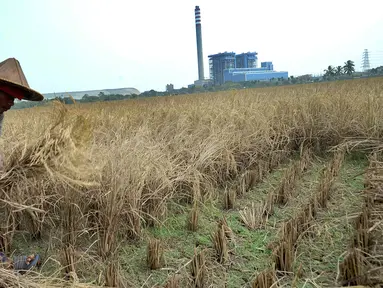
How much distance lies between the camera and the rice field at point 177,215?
5.45 ft

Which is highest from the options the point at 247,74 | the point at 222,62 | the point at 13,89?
the point at 222,62

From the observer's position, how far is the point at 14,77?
166 centimetres

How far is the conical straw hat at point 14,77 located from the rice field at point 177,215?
197 mm

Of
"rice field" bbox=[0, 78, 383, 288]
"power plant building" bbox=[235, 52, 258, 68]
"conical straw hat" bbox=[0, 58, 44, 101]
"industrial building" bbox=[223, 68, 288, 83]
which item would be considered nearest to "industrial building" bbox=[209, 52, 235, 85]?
"power plant building" bbox=[235, 52, 258, 68]

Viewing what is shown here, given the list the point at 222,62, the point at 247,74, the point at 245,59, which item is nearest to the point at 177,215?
the point at 247,74

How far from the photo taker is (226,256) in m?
1.89

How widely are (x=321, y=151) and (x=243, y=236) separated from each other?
234 cm

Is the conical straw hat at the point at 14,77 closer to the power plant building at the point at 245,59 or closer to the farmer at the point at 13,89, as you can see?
the farmer at the point at 13,89

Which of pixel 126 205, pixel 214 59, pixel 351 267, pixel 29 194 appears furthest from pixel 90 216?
pixel 214 59

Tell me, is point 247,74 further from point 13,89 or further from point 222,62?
point 13,89

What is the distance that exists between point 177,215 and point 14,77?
4.73 ft

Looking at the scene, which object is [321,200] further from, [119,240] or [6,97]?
[6,97]

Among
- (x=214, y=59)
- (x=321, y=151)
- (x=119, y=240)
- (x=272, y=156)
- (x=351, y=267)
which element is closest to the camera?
(x=351, y=267)

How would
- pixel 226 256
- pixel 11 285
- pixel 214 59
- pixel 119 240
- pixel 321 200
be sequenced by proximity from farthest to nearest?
pixel 214 59 → pixel 321 200 → pixel 119 240 → pixel 226 256 → pixel 11 285
